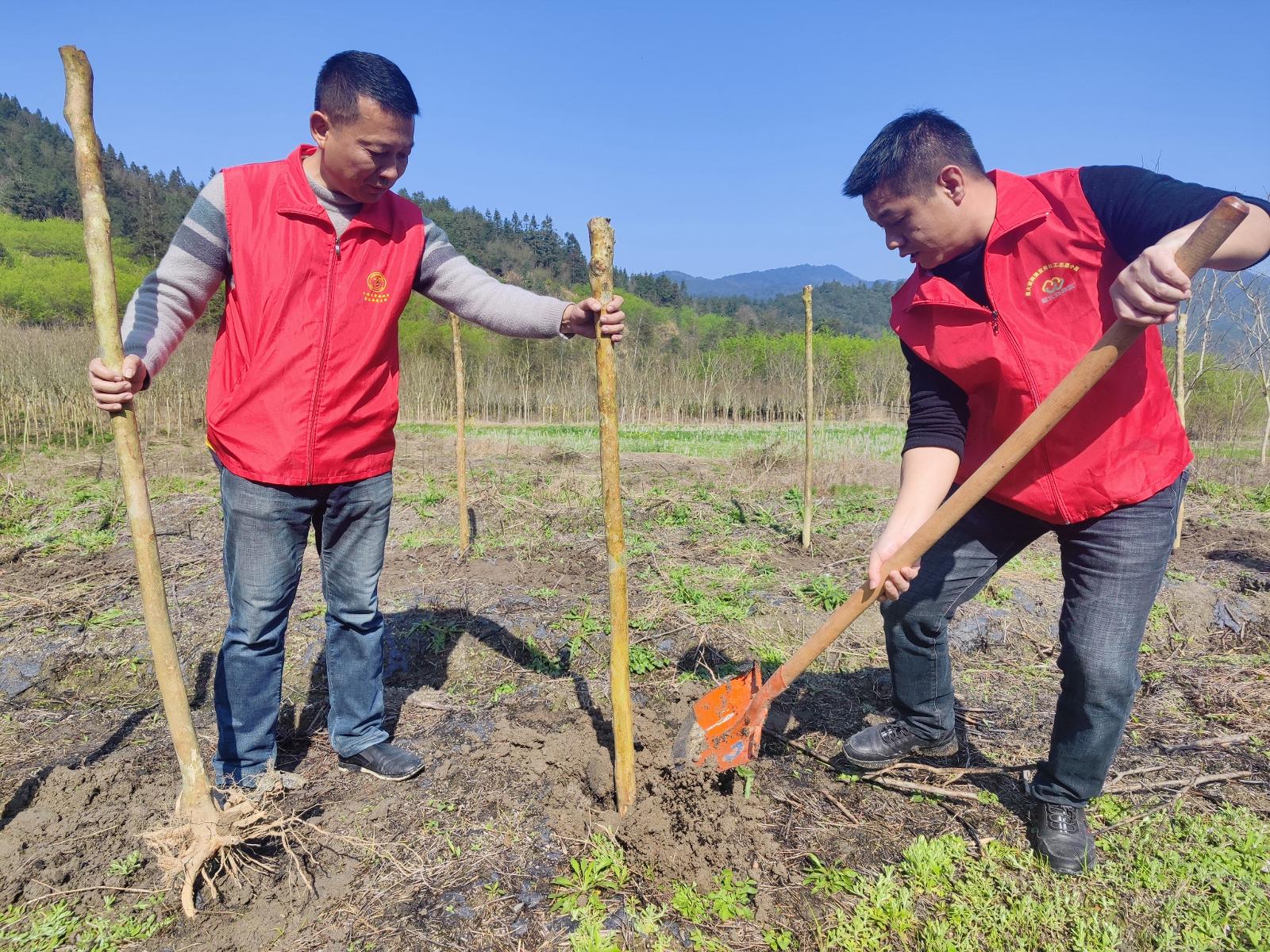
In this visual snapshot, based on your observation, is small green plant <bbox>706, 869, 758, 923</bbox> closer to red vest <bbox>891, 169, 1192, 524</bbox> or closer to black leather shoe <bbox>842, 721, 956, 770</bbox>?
black leather shoe <bbox>842, 721, 956, 770</bbox>

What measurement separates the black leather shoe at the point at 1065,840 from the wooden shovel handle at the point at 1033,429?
87cm

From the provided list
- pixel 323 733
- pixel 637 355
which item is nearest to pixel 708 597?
pixel 323 733

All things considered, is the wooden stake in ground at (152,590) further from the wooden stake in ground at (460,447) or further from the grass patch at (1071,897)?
the wooden stake in ground at (460,447)

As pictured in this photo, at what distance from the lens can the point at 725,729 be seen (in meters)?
2.34

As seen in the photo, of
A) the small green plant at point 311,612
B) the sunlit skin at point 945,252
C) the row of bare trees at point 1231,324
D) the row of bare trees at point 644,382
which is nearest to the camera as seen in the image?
the sunlit skin at point 945,252

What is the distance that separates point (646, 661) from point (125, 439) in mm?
2503

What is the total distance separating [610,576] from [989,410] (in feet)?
4.14

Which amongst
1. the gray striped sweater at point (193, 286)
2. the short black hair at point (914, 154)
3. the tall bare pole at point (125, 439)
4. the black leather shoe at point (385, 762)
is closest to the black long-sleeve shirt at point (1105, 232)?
the short black hair at point (914, 154)

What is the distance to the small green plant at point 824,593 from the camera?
4641 millimetres

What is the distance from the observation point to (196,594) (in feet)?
15.4

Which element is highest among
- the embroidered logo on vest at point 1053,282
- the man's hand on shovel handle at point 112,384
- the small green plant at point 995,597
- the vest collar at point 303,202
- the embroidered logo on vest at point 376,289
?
the vest collar at point 303,202

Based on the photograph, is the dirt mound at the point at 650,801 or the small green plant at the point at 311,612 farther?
the small green plant at the point at 311,612

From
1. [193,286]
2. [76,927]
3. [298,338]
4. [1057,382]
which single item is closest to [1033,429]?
[1057,382]

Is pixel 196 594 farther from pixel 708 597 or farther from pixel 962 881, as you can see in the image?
pixel 962 881
